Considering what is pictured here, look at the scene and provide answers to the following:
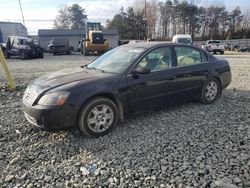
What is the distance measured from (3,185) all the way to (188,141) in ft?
8.89

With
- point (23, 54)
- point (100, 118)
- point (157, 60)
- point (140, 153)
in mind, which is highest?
point (23, 54)

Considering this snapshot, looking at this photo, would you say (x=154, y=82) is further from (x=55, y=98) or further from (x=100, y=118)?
(x=55, y=98)

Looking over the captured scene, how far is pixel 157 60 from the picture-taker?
5.05 m

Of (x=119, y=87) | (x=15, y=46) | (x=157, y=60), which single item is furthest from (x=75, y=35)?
(x=119, y=87)

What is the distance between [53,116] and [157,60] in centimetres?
231

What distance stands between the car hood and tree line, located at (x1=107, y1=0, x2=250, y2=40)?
52313 mm

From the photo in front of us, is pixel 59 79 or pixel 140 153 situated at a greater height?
pixel 59 79

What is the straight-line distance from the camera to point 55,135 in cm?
440

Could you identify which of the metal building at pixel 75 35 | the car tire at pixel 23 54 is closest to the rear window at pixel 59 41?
the car tire at pixel 23 54

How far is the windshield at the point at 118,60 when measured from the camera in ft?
15.5

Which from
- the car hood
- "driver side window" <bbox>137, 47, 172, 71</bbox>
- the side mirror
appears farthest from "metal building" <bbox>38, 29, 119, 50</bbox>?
the side mirror

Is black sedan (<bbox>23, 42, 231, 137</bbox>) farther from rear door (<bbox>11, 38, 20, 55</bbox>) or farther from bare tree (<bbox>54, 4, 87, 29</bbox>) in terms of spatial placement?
bare tree (<bbox>54, 4, 87, 29</bbox>)

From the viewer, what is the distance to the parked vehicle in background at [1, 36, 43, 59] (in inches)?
829

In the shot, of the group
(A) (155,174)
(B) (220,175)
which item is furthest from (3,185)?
(B) (220,175)
